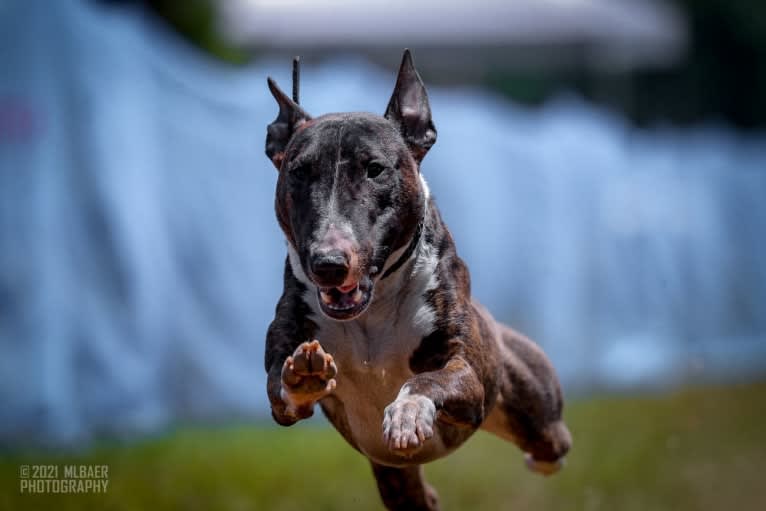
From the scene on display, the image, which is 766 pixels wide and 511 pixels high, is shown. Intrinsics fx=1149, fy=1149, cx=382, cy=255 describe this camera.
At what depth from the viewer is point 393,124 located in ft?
12.4

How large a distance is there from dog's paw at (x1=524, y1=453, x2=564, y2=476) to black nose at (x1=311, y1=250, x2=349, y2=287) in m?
2.02

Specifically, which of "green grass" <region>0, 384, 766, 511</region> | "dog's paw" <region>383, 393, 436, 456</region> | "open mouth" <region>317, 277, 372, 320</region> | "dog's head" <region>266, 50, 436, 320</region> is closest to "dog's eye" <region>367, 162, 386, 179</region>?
"dog's head" <region>266, 50, 436, 320</region>

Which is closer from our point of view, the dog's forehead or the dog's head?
the dog's head

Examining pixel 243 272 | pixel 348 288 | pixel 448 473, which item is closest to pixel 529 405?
pixel 348 288

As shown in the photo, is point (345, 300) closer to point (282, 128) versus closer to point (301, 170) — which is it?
point (301, 170)

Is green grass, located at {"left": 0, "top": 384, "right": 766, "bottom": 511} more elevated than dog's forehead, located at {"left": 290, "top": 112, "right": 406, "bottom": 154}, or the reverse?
dog's forehead, located at {"left": 290, "top": 112, "right": 406, "bottom": 154}

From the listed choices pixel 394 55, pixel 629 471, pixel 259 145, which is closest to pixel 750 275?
pixel 629 471

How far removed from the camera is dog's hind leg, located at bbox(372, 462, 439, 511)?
15.1 feet

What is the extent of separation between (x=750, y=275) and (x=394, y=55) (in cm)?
1444

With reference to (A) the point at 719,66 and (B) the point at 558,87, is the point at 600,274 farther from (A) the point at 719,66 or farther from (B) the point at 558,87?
(A) the point at 719,66

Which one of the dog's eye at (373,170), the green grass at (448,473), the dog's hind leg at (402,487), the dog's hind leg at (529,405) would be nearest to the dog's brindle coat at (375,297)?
the dog's eye at (373,170)

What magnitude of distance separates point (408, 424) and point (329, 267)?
1.63 feet

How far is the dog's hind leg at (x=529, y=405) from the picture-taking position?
4645 mm

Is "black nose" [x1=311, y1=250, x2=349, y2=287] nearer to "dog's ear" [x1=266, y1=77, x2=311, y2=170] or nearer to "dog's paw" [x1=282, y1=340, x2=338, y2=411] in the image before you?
"dog's paw" [x1=282, y1=340, x2=338, y2=411]
